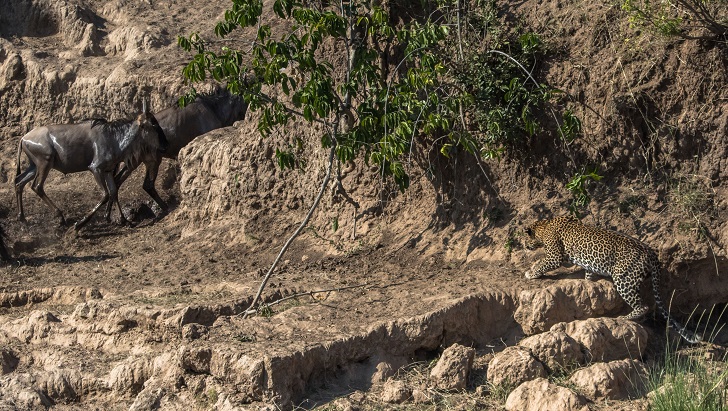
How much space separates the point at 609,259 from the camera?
8.37 meters

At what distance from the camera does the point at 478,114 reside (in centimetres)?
938

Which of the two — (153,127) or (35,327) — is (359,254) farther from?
(153,127)

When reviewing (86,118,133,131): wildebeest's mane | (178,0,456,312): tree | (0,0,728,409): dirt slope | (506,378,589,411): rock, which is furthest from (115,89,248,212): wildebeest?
(506,378,589,411): rock

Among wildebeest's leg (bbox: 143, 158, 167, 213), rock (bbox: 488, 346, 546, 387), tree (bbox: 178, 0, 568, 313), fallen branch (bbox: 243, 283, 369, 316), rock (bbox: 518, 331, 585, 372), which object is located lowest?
wildebeest's leg (bbox: 143, 158, 167, 213)

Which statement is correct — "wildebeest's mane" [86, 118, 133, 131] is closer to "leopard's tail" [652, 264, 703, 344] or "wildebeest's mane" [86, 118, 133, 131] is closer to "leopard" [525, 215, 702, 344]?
"leopard" [525, 215, 702, 344]

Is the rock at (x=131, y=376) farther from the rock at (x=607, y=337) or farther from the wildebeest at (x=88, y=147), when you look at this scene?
the wildebeest at (x=88, y=147)

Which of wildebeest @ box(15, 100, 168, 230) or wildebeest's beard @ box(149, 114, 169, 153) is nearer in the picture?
wildebeest @ box(15, 100, 168, 230)

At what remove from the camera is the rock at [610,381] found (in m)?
7.48

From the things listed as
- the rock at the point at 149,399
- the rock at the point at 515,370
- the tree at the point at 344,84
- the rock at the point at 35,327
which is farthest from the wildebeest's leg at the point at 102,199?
the rock at the point at 515,370

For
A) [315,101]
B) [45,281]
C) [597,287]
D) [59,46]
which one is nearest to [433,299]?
[597,287]

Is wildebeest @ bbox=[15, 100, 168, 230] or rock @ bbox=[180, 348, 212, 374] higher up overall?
rock @ bbox=[180, 348, 212, 374]

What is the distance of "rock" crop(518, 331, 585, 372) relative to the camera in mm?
7785

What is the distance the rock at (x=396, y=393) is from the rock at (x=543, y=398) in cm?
75

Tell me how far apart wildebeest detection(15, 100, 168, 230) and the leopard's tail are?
8261mm
